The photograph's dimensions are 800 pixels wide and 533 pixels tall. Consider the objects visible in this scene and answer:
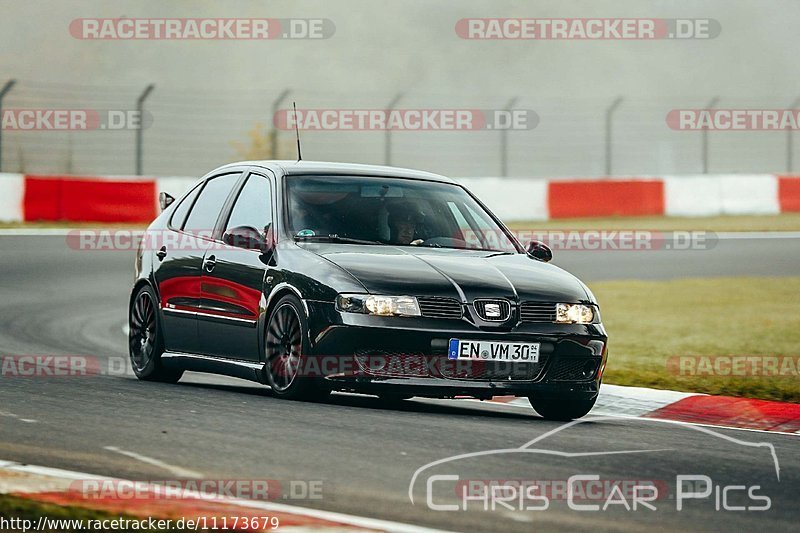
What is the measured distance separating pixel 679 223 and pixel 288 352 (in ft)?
67.0

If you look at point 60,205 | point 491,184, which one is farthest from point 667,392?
point 491,184

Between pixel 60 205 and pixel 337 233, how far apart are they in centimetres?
1507

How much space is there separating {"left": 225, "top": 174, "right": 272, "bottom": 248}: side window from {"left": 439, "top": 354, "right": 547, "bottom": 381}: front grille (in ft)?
5.19

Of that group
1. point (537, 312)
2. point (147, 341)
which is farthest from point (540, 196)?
point (537, 312)

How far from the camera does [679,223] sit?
28562mm

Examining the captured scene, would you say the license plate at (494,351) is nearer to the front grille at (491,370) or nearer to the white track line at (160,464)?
the front grille at (491,370)

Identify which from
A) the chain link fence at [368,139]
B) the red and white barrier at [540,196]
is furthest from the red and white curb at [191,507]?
the chain link fence at [368,139]

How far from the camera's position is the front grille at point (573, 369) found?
29.2 ft

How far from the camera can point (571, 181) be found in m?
28.8

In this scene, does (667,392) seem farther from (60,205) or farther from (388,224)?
(60,205)

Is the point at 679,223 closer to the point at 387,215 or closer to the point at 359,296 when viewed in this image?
the point at 387,215

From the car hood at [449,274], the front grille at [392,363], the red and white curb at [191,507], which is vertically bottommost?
the red and white curb at [191,507]

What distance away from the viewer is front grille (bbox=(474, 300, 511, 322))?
8.66 metres

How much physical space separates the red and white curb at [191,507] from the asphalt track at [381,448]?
140 millimetres
